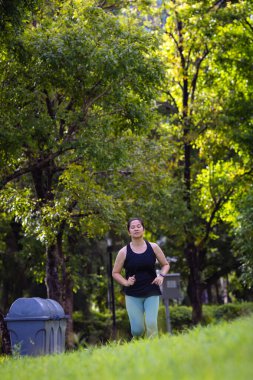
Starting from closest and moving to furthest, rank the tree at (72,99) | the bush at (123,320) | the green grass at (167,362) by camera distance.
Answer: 1. the green grass at (167,362)
2. the tree at (72,99)
3. the bush at (123,320)

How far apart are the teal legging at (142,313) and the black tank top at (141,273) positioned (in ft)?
0.26

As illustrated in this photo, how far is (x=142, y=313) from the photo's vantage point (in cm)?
966

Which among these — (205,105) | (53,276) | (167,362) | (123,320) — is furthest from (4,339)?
(123,320)

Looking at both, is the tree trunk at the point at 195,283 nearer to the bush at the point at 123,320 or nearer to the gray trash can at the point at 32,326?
the bush at the point at 123,320

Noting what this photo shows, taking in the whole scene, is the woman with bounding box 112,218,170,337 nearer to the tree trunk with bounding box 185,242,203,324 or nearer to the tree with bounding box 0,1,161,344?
the tree with bounding box 0,1,161,344

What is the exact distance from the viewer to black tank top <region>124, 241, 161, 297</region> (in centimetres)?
959

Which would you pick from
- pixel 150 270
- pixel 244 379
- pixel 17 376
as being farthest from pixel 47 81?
pixel 244 379

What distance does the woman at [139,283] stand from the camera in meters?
9.54

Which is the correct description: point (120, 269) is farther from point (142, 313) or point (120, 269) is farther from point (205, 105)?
point (205, 105)

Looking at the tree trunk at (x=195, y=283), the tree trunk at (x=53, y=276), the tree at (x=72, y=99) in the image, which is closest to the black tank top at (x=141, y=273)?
the tree at (x=72, y=99)

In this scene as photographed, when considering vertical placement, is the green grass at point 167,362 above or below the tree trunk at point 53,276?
below

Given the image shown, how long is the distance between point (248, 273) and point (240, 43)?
26.9 ft

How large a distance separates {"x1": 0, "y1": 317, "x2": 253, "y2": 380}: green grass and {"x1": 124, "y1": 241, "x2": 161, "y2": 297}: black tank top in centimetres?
216

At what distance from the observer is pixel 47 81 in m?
15.5
